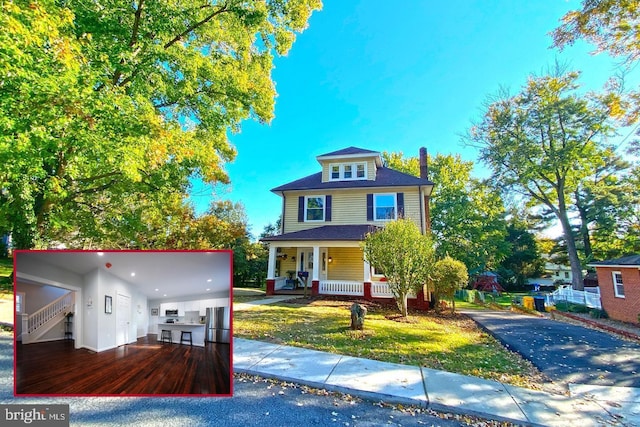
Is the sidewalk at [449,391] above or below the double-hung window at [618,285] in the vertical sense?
below

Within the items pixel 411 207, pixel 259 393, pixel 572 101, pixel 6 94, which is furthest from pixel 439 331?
pixel 572 101

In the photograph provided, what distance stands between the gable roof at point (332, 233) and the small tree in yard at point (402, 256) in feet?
11.7

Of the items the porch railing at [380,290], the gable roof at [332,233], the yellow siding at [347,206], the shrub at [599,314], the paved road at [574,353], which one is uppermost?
the yellow siding at [347,206]

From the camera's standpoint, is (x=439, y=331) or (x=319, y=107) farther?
(x=319, y=107)

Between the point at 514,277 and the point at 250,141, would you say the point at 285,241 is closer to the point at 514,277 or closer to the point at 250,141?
the point at 250,141

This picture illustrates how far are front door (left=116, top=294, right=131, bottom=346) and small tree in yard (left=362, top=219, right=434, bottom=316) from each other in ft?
26.9

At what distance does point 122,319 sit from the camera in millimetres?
2107

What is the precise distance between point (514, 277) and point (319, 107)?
1162 inches

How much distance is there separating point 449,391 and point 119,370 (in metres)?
3.89

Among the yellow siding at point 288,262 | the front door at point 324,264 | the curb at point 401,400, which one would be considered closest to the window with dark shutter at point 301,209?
the yellow siding at point 288,262

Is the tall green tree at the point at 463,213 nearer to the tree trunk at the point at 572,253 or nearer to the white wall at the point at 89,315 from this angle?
the tree trunk at the point at 572,253

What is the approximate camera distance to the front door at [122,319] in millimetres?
2102

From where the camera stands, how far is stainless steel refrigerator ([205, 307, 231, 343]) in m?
2.24

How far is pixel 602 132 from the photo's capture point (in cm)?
2044
